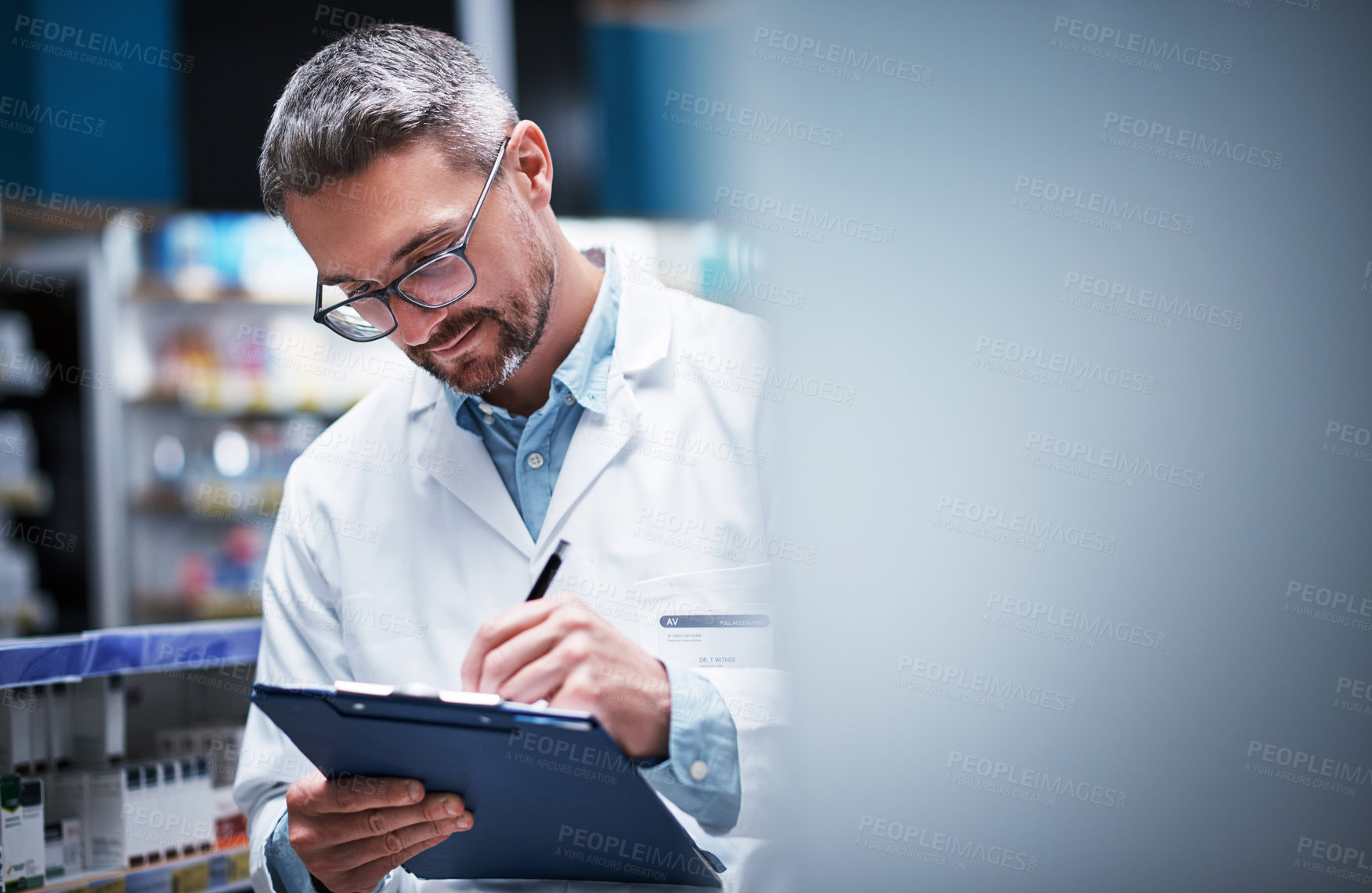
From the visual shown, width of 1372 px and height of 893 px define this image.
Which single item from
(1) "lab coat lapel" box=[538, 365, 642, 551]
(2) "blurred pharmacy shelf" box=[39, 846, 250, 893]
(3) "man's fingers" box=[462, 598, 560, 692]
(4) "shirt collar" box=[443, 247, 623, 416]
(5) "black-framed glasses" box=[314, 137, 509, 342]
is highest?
(5) "black-framed glasses" box=[314, 137, 509, 342]

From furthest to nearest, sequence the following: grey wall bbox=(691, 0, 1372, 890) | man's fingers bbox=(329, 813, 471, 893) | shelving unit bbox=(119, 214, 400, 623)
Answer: shelving unit bbox=(119, 214, 400, 623), man's fingers bbox=(329, 813, 471, 893), grey wall bbox=(691, 0, 1372, 890)

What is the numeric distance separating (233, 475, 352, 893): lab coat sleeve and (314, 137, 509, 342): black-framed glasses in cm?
36

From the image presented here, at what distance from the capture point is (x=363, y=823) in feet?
3.62

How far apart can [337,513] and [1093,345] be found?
1326 mm

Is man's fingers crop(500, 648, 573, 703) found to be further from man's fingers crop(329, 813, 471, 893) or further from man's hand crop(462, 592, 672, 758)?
man's fingers crop(329, 813, 471, 893)

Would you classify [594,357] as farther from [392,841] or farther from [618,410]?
[392,841]

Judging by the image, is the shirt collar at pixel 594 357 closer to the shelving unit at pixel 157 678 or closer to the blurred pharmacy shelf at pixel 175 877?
the shelving unit at pixel 157 678

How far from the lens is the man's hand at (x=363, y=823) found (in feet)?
3.41

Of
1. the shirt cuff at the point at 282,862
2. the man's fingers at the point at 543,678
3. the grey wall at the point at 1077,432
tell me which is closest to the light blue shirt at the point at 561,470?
the shirt cuff at the point at 282,862

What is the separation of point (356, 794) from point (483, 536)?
490 millimetres

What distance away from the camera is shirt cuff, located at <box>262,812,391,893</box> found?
132cm

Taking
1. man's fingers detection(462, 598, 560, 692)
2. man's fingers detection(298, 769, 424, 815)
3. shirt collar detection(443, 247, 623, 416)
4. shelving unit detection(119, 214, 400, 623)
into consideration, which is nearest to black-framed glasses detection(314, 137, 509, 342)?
shirt collar detection(443, 247, 623, 416)

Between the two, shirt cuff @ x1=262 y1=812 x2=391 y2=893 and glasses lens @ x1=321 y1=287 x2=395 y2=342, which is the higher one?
glasses lens @ x1=321 y1=287 x2=395 y2=342

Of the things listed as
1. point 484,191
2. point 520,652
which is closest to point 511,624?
point 520,652
